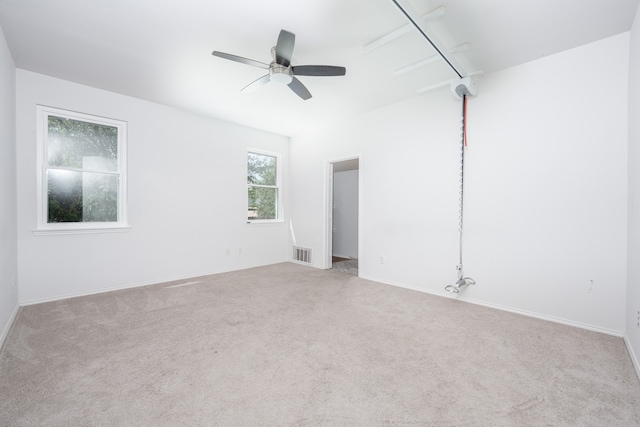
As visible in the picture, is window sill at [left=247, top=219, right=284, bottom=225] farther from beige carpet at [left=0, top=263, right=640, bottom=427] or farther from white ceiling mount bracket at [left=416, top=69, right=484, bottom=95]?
white ceiling mount bracket at [left=416, top=69, right=484, bottom=95]

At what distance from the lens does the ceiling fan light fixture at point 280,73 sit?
2.56m

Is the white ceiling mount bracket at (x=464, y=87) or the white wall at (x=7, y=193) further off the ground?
the white ceiling mount bracket at (x=464, y=87)

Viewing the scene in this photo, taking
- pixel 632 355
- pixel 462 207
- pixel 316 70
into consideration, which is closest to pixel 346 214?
pixel 462 207

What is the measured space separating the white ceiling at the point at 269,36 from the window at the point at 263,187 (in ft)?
6.37

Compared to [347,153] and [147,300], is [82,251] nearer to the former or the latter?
[147,300]

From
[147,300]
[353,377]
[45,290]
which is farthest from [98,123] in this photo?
[353,377]

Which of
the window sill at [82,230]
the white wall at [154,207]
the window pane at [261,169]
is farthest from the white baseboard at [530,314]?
the window sill at [82,230]

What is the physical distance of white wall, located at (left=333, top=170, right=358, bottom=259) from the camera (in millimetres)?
6871

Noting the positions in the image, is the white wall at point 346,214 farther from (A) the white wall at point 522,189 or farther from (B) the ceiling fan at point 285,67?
(B) the ceiling fan at point 285,67

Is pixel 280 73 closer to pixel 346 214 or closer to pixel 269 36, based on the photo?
pixel 269 36

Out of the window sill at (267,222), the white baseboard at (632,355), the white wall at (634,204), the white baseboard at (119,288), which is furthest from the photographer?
the window sill at (267,222)

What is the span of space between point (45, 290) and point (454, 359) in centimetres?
452

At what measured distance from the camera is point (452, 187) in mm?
3516

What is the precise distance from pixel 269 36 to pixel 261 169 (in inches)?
127
